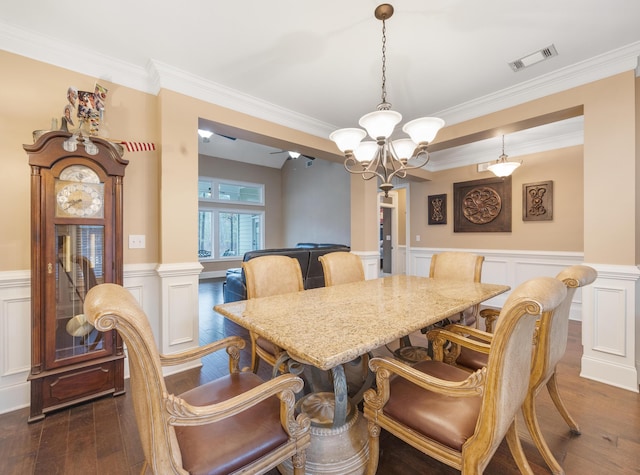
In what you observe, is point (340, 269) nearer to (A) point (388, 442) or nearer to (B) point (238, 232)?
(A) point (388, 442)

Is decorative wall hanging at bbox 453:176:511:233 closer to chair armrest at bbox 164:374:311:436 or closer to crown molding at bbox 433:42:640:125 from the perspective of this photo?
crown molding at bbox 433:42:640:125

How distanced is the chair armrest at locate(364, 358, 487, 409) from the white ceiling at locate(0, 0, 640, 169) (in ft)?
6.79

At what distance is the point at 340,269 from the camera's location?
2.51 m

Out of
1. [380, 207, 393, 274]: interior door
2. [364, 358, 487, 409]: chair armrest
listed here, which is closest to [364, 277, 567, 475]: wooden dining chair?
[364, 358, 487, 409]: chair armrest

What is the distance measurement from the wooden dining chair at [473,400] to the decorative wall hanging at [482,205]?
4060 millimetres

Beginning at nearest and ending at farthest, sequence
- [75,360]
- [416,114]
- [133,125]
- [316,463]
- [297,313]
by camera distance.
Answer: [316,463] → [297,313] → [75,360] → [133,125] → [416,114]

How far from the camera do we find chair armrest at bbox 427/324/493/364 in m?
1.39

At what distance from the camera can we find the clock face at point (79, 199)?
1.90 m

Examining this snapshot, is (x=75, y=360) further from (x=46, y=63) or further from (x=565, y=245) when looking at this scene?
(x=565, y=245)

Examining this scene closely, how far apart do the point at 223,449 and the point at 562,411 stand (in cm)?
192

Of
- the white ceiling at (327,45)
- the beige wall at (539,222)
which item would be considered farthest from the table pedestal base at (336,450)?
the beige wall at (539,222)

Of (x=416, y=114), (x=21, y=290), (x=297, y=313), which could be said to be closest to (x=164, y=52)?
(x=21, y=290)

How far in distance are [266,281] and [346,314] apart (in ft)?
2.66

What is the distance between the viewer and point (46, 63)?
2.10 meters
